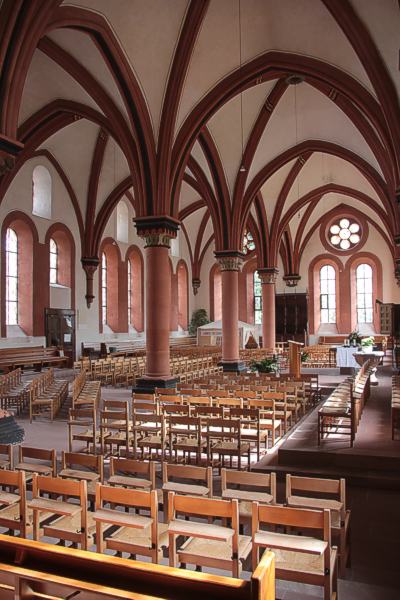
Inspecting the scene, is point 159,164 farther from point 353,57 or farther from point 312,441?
point 312,441

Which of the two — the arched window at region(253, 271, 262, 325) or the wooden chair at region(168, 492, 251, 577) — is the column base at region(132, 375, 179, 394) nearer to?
the wooden chair at region(168, 492, 251, 577)

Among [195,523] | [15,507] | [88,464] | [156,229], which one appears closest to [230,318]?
[156,229]

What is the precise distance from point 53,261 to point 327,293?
1943cm

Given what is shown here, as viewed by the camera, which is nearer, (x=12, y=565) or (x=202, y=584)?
(x=202, y=584)

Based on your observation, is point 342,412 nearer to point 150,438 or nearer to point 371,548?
point 150,438

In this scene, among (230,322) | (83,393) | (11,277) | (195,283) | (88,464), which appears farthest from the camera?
(195,283)

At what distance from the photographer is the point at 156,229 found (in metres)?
14.6

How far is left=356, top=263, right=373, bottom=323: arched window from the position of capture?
34094mm

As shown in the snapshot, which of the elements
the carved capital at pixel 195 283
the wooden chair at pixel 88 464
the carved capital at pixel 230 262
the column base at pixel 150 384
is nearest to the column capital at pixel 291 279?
the carved capital at pixel 195 283

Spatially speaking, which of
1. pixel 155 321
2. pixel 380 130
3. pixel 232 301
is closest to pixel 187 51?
pixel 380 130

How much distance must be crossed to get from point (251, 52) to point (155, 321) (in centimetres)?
827

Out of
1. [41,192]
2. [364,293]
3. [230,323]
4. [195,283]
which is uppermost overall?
[41,192]

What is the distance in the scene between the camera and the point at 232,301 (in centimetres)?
2036

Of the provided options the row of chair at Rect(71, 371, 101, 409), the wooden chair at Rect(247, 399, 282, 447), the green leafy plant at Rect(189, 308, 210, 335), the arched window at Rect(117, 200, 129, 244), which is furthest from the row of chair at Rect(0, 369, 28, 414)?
the green leafy plant at Rect(189, 308, 210, 335)
